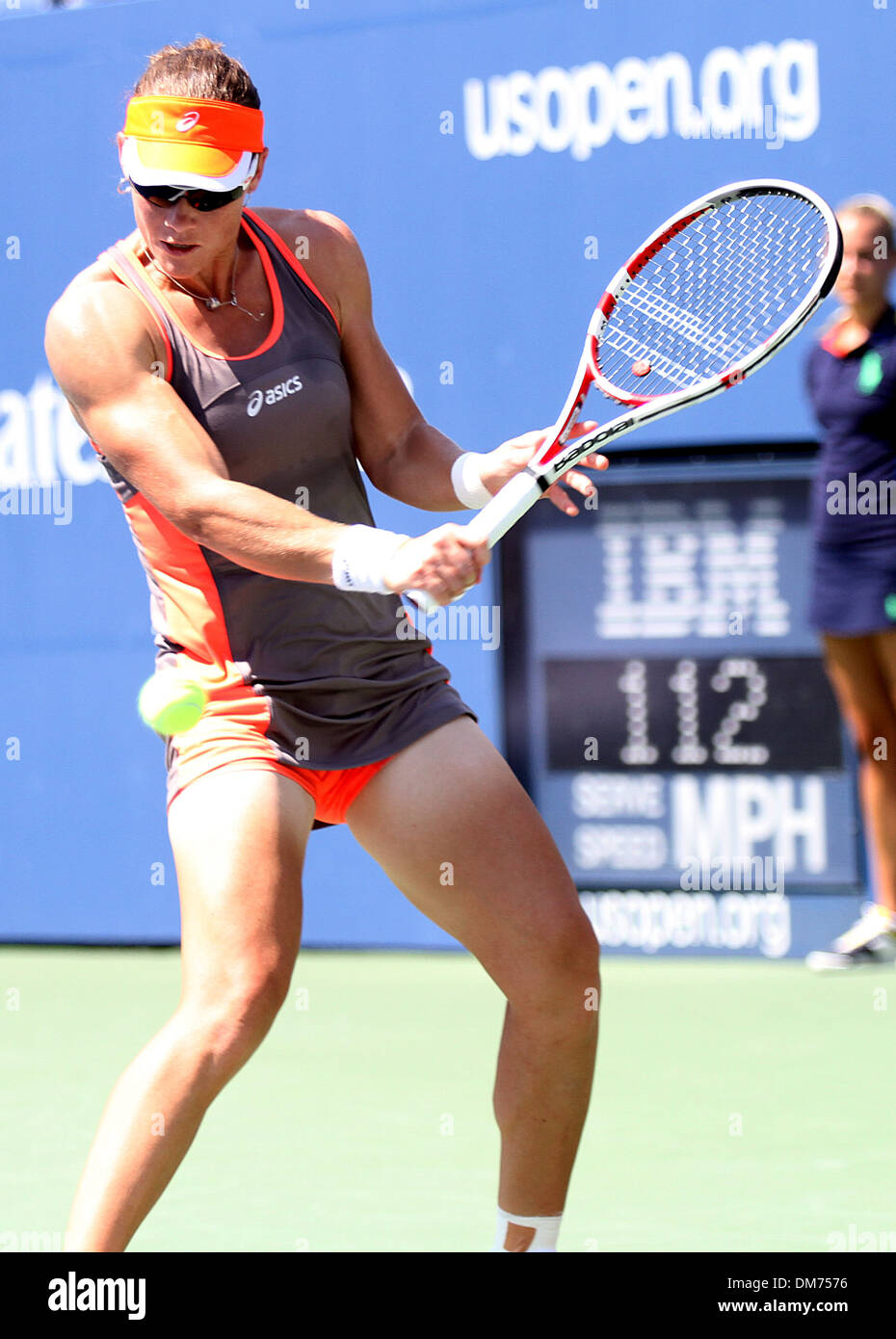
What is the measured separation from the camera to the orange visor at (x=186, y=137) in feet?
8.53

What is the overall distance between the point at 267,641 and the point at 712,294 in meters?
1.38

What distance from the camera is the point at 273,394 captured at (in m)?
2.73

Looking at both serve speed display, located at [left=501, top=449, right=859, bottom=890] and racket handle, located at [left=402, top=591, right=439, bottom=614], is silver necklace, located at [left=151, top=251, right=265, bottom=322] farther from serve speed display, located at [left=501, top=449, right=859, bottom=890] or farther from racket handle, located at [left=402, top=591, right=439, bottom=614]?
serve speed display, located at [left=501, top=449, right=859, bottom=890]

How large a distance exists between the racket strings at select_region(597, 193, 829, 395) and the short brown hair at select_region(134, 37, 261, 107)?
714 mm

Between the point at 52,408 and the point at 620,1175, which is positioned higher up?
the point at 52,408

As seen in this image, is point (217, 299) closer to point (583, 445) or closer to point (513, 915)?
point (583, 445)

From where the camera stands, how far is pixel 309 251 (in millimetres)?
2881

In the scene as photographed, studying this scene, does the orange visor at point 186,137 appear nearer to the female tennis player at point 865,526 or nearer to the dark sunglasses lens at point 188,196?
the dark sunglasses lens at point 188,196

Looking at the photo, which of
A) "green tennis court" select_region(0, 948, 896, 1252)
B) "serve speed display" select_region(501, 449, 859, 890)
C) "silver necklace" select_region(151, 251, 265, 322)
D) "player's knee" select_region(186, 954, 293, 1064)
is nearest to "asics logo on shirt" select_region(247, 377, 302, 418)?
"silver necklace" select_region(151, 251, 265, 322)

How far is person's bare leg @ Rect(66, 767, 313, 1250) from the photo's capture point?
8.13 ft

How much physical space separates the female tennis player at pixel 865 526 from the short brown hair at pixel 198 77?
2.95 meters

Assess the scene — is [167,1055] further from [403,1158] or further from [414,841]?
[403,1158]
